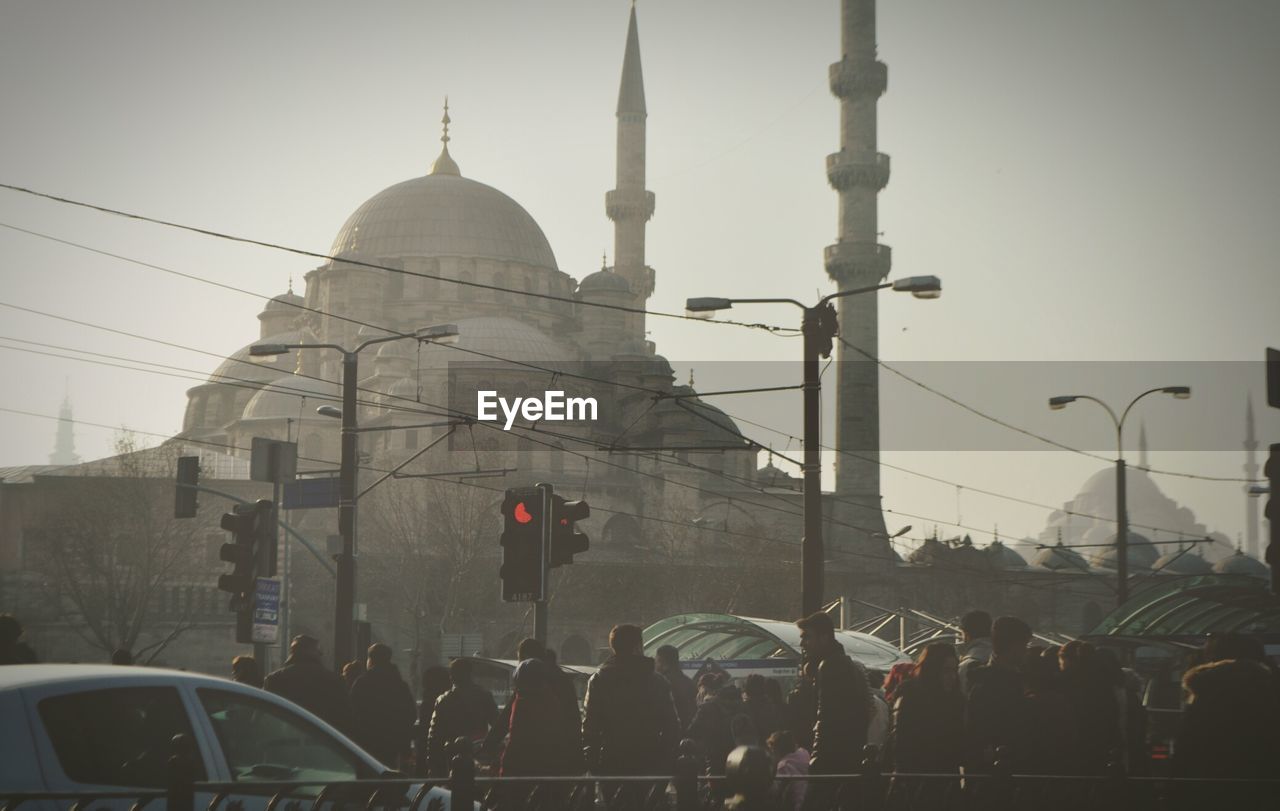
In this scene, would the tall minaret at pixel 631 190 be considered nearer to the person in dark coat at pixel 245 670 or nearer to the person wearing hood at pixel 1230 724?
the person in dark coat at pixel 245 670

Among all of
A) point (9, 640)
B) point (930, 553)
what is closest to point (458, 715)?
point (9, 640)

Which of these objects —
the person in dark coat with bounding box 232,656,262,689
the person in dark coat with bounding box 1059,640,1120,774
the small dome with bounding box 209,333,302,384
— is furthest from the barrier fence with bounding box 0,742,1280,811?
the small dome with bounding box 209,333,302,384

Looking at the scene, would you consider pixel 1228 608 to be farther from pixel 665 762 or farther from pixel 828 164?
pixel 828 164

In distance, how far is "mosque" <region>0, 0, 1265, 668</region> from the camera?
47.0 m

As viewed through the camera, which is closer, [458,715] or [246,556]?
[458,715]

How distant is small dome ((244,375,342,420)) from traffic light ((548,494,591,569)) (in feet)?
155

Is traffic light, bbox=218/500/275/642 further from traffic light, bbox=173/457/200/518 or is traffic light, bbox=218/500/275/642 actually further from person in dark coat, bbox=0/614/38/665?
person in dark coat, bbox=0/614/38/665

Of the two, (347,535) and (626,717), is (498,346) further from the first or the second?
(626,717)

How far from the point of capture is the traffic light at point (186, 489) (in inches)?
640

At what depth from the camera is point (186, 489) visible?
16594 millimetres

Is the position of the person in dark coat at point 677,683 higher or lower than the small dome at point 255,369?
lower

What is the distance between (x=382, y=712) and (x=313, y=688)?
0.75 m

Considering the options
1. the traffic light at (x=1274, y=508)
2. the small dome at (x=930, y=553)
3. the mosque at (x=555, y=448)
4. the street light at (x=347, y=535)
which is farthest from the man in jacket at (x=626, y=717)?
the small dome at (x=930, y=553)

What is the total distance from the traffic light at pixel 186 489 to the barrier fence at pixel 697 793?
32.3ft
